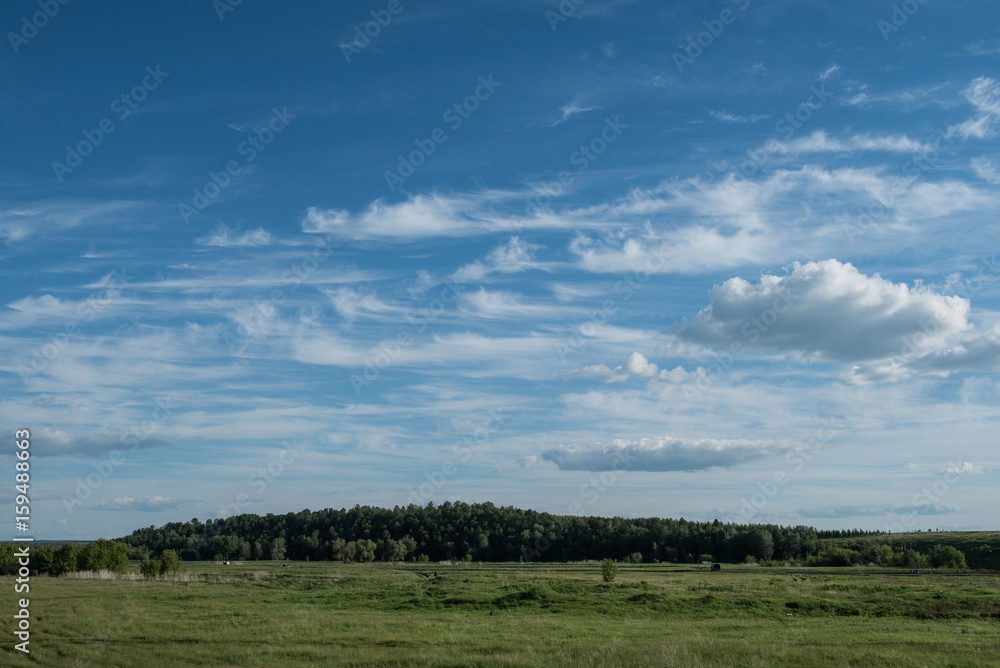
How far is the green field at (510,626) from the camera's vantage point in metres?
26.7

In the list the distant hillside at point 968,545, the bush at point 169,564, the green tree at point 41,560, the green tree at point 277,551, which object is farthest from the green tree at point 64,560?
the distant hillside at point 968,545

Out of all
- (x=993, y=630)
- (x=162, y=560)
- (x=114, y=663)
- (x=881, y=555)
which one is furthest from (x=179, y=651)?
(x=881, y=555)

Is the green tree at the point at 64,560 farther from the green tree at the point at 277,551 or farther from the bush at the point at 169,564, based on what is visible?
the green tree at the point at 277,551

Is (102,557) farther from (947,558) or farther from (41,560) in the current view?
(947,558)

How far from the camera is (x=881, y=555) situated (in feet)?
455

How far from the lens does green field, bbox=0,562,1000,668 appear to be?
26.7 metres

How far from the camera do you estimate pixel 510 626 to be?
3844 cm

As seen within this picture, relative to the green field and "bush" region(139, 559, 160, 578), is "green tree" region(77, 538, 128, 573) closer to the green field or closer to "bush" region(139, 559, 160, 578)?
"bush" region(139, 559, 160, 578)

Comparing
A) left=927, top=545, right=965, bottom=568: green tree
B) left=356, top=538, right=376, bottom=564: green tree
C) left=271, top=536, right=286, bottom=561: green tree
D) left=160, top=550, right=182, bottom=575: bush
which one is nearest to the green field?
left=160, top=550, right=182, bottom=575: bush

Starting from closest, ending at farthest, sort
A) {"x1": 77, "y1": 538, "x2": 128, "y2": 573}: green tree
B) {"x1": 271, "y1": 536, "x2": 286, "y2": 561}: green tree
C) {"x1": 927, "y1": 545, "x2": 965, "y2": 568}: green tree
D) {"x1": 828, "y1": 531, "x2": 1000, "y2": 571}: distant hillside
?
{"x1": 77, "y1": 538, "x2": 128, "y2": 573}: green tree → {"x1": 927, "y1": 545, "x2": 965, "y2": 568}: green tree → {"x1": 828, "y1": 531, "x2": 1000, "y2": 571}: distant hillside → {"x1": 271, "y1": 536, "x2": 286, "y2": 561}: green tree

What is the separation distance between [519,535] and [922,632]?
169 meters

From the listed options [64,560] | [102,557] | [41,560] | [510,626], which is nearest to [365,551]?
[102,557]

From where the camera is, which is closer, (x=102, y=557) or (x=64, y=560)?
(x=64, y=560)

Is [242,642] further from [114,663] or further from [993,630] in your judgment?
[993,630]
